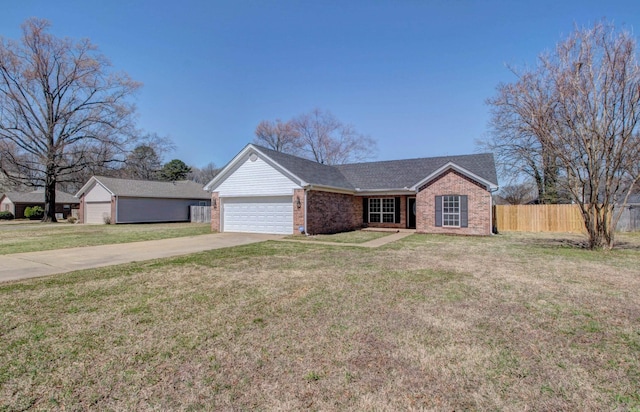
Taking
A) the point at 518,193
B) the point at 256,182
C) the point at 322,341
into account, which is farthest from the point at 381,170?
the point at 322,341

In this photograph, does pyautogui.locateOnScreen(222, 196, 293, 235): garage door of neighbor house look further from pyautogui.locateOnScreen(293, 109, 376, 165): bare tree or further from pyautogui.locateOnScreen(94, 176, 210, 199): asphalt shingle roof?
pyautogui.locateOnScreen(293, 109, 376, 165): bare tree

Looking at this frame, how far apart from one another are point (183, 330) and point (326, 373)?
2.10 m

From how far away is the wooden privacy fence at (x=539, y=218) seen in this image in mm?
18984

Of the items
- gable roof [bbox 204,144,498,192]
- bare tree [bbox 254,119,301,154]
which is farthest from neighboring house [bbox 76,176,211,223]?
bare tree [bbox 254,119,301,154]

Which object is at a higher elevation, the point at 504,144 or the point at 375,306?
the point at 504,144

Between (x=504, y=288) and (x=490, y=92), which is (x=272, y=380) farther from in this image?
(x=490, y=92)

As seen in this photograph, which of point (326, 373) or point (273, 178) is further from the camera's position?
point (273, 178)

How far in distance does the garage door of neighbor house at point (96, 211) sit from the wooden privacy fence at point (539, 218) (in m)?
29.7

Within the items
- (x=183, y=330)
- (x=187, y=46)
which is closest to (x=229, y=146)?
(x=187, y=46)

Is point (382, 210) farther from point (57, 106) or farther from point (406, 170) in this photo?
point (57, 106)

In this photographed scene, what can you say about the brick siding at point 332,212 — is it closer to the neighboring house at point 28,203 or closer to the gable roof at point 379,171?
the gable roof at point 379,171

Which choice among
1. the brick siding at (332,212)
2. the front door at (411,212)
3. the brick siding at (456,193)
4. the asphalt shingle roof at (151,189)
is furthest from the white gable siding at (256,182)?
the asphalt shingle roof at (151,189)

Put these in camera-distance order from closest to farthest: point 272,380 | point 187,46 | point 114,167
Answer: point 272,380 < point 187,46 < point 114,167

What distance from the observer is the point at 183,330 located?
4.22 m
